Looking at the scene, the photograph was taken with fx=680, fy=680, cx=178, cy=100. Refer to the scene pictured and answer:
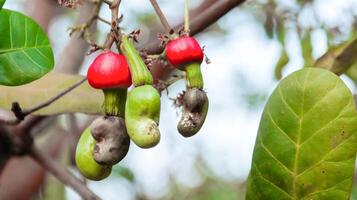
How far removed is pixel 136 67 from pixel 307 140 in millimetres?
276

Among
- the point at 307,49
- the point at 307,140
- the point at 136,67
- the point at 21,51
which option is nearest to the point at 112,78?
the point at 136,67

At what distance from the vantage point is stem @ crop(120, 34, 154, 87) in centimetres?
78

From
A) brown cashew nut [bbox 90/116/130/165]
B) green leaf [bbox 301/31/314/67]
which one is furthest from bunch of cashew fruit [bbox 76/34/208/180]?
green leaf [bbox 301/31/314/67]

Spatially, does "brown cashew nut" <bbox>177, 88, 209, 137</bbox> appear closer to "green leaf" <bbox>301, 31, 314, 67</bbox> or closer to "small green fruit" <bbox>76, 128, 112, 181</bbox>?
"small green fruit" <bbox>76, 128, 112, 181</bbox>

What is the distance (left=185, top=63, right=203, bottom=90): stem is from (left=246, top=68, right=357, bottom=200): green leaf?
0.54ft

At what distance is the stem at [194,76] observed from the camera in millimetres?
804

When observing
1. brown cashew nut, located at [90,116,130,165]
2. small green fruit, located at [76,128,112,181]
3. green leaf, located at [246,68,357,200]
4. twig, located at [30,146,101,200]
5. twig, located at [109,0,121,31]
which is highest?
twig, located at [109,0,121,31]

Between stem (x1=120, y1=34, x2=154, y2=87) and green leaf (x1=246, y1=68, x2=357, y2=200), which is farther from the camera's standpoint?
green leaf (x1=246, y1=68, x2=357, y2=200)

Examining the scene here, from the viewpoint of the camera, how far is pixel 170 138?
292 cm

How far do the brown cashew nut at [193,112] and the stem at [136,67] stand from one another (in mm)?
49

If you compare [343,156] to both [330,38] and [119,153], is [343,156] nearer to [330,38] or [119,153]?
[119,153]

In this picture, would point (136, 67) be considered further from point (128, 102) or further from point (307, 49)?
point (307, 49)

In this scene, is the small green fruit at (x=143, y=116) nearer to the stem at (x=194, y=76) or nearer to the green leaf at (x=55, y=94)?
the stem at (x=194, y=76)

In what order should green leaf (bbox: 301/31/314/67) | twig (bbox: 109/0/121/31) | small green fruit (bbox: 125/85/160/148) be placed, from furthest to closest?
green leaf (bbox: 301/31/314/67), twig (bbox: 109/0/121/31), small green fruit (bbox: 125/85/160/148)
